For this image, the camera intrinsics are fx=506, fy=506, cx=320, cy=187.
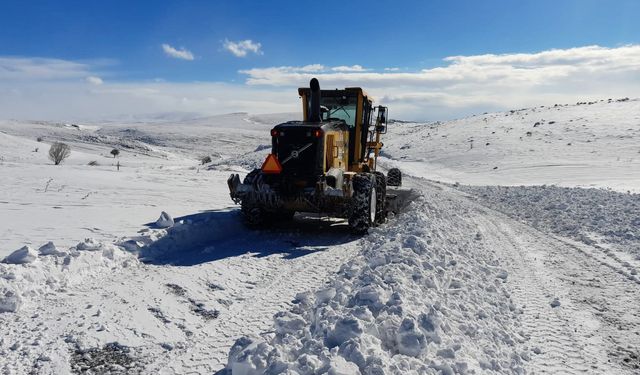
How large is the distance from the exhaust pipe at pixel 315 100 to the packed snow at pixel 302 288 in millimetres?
2350

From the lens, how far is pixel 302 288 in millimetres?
6520

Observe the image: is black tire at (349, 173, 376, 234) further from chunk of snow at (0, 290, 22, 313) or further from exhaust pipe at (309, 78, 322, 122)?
chunk of snow at (0, 290, 22, 313)

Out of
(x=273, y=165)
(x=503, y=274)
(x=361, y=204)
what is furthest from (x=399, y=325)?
(x=273, y=165)

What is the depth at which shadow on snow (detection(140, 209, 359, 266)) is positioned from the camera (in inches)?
307

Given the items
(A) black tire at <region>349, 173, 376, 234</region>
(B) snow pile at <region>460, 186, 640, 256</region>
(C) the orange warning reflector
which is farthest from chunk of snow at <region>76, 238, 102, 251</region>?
(B) snow pile at <region>460, 186, 640, 256</region>

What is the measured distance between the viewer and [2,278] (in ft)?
17.8

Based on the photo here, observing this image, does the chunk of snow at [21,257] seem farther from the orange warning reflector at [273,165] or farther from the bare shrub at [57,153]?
the bare shrub at [57,153]

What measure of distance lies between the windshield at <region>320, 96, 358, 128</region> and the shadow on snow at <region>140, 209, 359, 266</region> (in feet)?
7.91

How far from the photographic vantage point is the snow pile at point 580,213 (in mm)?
10172

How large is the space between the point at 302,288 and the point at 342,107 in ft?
20.0

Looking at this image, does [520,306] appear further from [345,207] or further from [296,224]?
[296,224]

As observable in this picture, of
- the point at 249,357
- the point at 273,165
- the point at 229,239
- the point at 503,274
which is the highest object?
the point at 273,165

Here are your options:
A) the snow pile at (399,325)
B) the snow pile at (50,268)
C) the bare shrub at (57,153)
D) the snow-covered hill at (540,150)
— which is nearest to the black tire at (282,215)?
the snow pile at (399,325)

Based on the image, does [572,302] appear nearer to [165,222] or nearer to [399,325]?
[399,325]
